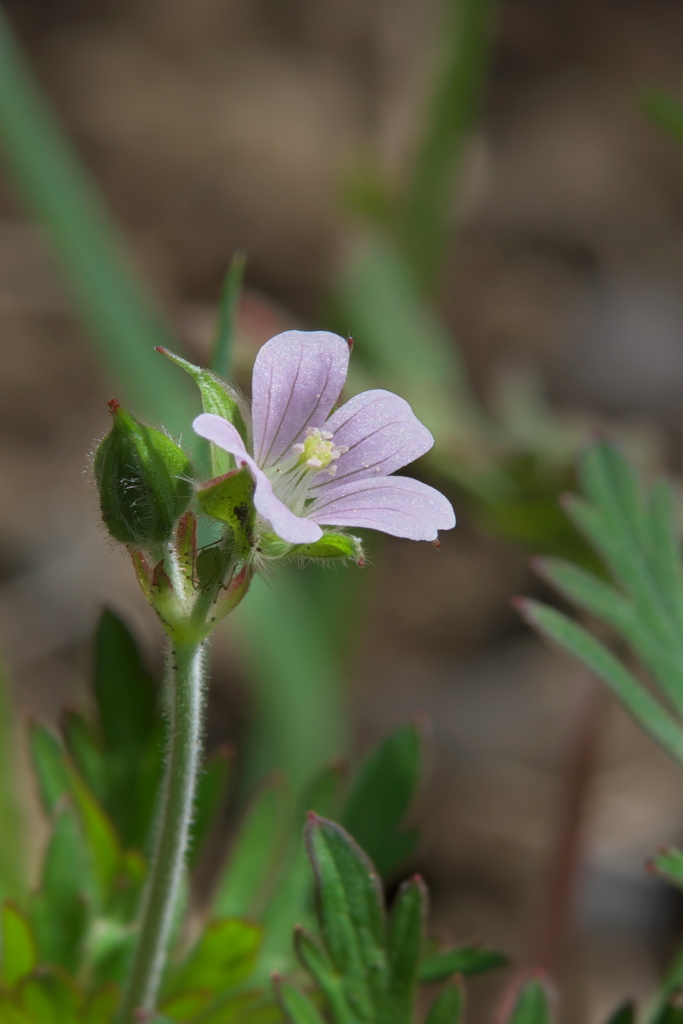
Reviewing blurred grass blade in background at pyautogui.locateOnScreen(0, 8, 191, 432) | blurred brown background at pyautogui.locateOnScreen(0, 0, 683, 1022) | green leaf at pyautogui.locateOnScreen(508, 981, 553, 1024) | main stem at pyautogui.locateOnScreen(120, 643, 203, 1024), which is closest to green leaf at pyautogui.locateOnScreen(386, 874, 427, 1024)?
green leaf at pyautogui.locateOnScreen(508, 981, 553, 1024)

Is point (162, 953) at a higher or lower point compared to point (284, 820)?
lower

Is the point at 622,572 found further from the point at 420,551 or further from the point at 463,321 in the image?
the point at 463,321

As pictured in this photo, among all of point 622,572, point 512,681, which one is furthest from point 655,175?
point 622,572

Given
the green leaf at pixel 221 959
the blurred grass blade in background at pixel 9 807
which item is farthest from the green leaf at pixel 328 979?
the blurred grass blade in background at pixel 9 807

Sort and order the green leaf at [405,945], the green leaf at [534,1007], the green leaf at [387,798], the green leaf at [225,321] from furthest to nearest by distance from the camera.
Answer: the green leaf at [387,798] < the green leaf at [225,321] < the green leaf at [534,1007] < the green leaf at [405,945]

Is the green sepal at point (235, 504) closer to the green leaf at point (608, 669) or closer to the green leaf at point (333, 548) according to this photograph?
the green leaf at point (333, 548)

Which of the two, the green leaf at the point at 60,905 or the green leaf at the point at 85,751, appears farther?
the green leaf at the point at 85,751

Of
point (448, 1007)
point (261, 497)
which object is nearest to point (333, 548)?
point (261, 497)

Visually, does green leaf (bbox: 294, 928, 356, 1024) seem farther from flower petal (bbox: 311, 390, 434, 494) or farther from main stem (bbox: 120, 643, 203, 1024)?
flower petal (bbox: 311, 390, 434, 494)
